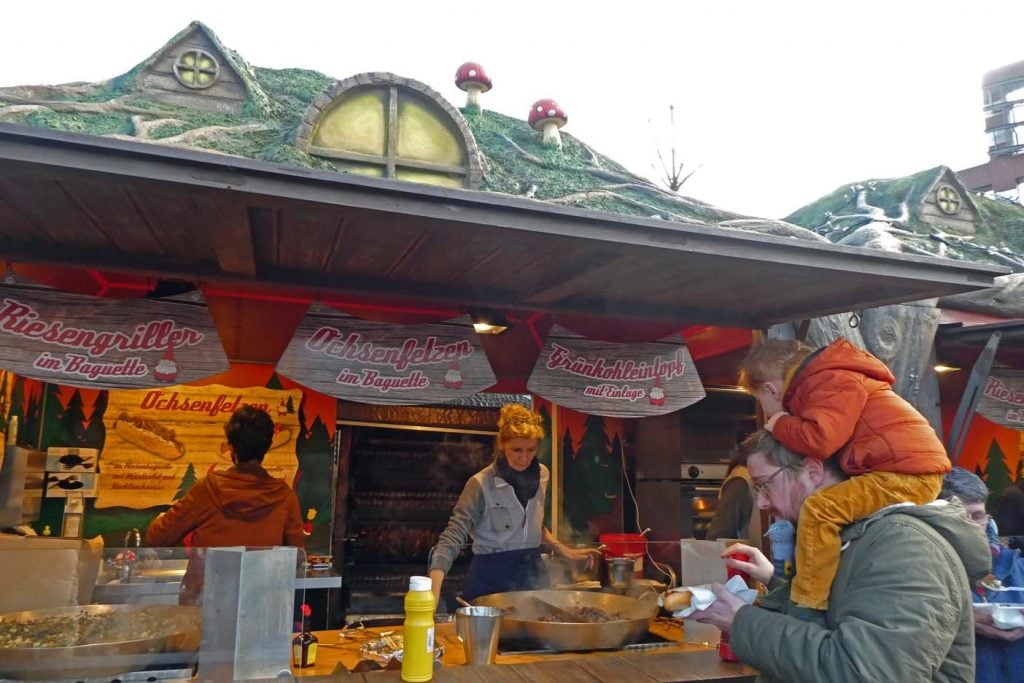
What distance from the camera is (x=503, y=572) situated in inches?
170

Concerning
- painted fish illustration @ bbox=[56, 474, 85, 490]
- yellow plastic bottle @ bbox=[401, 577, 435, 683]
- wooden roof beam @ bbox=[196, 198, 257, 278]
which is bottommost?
yellow plastic bottle @ bbox=[401, 577, 435, 683]

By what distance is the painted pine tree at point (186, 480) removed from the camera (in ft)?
21.6

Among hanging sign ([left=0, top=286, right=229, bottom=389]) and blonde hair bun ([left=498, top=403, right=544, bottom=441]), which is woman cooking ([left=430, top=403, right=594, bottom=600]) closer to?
blonde hair bun ([left=498, top=403, right=544, bottom=441])

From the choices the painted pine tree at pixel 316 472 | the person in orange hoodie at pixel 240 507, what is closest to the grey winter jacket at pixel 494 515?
the person in orange hoodie at pixel 240 507

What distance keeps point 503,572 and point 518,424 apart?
94cm

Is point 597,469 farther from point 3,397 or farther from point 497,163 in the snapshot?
point 497,163

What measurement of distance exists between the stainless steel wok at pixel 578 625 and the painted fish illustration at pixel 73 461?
4.73 m

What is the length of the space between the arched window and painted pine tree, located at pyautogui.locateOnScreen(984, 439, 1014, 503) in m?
A: 10.4

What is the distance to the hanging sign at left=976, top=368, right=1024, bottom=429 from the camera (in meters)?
6.45

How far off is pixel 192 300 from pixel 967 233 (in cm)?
1514

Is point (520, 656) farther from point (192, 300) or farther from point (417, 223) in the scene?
point (192, 300)

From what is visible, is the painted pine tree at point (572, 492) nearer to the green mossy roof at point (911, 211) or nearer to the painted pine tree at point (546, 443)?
the painted pine tree at point (546, 443)

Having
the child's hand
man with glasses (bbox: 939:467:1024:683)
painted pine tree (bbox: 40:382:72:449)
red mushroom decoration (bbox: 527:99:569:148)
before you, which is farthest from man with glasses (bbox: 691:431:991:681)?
red mushroom decoration (bbox: 527:99:569:148)

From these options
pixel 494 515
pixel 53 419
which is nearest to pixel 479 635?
pixel 494 515
